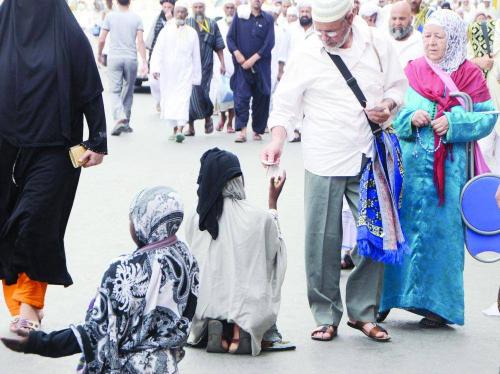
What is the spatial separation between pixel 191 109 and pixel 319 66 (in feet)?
34.0

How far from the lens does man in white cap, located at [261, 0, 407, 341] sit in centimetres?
677

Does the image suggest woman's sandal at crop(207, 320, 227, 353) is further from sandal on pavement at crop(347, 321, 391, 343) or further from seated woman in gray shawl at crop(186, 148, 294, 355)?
sandal on pavement at crop(347, 321, 391, 343)

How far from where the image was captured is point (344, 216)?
8492 mm

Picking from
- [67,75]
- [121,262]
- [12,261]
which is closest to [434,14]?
[67,75]

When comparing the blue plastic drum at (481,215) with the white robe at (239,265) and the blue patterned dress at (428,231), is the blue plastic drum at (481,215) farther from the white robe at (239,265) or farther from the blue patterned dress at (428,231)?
the white robe at (239,265)

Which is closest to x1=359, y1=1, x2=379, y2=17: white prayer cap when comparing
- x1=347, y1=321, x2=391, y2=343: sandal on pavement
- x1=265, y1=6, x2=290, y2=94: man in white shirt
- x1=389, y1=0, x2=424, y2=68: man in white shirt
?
x1=389, y1=0, x2=424, y2=68: man in white shirt

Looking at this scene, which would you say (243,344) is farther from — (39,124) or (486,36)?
(486,36)

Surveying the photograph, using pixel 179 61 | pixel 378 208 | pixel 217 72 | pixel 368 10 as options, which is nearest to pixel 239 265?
pixel 378 208

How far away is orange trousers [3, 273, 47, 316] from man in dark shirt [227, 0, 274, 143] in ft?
33.0

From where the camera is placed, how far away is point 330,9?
659cm

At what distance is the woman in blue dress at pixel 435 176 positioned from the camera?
7246 millimetres

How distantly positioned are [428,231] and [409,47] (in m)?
2.84

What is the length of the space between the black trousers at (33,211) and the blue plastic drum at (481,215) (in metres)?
2.28

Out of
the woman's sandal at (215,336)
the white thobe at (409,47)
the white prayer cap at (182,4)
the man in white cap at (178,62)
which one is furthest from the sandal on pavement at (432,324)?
the white prayer cap at (182,4)
